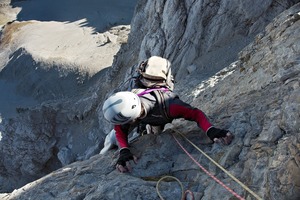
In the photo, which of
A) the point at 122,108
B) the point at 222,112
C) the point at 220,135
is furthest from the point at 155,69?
the point at 220,135

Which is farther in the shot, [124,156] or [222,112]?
[222,112]

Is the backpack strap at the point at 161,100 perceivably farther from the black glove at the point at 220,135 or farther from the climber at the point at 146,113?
the black glove at the point at 220,135

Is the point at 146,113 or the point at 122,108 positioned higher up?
the point at 122,108

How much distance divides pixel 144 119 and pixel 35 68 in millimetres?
34671

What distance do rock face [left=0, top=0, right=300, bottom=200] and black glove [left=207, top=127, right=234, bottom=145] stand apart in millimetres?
115

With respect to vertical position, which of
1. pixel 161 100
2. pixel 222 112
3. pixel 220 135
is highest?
pixel 161 100

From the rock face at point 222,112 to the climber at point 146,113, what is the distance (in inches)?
10.4

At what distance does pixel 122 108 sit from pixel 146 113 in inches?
30.6

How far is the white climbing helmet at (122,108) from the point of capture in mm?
6812

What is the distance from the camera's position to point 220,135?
269 inches

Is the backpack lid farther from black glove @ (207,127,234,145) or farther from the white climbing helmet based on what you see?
black glove @ (207,127,234,145)

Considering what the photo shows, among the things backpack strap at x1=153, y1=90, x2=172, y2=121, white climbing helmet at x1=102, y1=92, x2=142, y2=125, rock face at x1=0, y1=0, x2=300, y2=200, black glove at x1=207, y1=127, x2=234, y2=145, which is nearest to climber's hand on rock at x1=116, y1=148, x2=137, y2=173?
rock face at x1=0, y1=0, x2=300, y2=200

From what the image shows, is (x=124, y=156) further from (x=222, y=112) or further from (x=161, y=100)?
(x=222, y=112)

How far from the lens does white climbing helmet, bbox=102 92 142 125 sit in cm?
681
